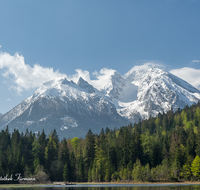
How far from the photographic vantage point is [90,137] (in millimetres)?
154500

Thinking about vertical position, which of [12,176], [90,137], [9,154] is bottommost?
[12,176]

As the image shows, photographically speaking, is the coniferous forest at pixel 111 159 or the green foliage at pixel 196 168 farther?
the coniferous forest at pixel 111 159

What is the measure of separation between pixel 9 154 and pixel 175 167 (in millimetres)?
83424

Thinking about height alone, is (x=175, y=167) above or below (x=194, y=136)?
below

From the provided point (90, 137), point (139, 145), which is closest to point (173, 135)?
point (139, 145)

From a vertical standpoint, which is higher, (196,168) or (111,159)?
(111,159)

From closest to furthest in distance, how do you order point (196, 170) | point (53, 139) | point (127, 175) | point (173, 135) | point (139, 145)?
1. point (196, 170)
2. point (127, 175)
3. point (139, 145)
4. point (173, 135)
5. point (53, 139)

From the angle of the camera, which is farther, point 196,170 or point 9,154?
point 9,154

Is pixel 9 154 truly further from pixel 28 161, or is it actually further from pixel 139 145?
pixel 139 145

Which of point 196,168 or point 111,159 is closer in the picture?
point 196,168

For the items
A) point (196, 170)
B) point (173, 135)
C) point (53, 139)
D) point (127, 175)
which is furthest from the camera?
point (53, 139)

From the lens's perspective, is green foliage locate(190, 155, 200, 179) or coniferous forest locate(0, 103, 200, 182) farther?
coniferous forest locate(0, 103, 200, 182)

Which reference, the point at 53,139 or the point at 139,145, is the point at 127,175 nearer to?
the point at 139,145

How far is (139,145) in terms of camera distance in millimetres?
140000
